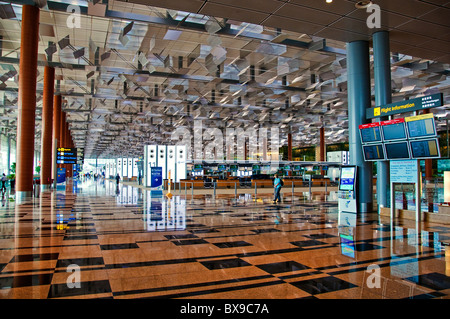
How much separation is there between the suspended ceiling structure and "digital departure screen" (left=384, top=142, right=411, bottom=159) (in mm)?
3755

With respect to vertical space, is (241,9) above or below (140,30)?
below

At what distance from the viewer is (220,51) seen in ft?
52.6

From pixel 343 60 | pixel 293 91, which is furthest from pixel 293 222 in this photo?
pixel 293 91

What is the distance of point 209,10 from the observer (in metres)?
10.0

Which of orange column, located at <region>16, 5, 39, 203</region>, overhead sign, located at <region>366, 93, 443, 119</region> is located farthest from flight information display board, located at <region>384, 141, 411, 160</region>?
orange column, located at <region>16, 5, 39, 203</region>

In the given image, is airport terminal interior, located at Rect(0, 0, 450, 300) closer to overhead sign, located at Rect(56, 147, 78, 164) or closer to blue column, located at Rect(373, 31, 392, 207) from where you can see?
blue column, located at Rect(373, 31, 392, 207)

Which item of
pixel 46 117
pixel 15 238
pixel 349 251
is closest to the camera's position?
pixel 349 251

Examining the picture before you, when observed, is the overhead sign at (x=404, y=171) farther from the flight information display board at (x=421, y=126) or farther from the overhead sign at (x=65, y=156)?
the overhead sign at (x=65, y=156)

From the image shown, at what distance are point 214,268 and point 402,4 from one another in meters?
8.76

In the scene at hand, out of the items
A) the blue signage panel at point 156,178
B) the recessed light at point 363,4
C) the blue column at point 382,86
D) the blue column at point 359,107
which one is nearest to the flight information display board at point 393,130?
the blue column at point 382,86

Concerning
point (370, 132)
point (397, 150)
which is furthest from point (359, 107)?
point (397, 150)

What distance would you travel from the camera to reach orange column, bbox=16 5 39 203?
14.4m

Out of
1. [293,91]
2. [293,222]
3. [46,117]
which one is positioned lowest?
[293,222]
